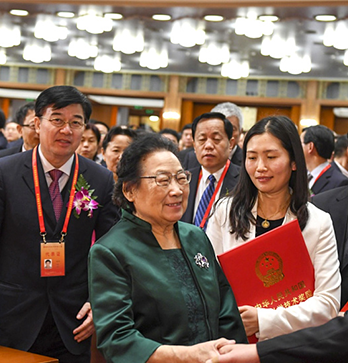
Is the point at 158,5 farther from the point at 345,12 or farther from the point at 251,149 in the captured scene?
the point at 251,149

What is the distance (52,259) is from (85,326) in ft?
1.07

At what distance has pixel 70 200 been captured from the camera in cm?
262

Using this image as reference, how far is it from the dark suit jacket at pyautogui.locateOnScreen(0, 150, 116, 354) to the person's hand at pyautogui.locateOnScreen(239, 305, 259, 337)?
33.1 inches

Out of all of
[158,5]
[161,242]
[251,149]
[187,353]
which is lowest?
[187,353]

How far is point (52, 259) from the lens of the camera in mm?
2529

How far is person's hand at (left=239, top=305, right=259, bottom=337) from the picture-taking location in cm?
213

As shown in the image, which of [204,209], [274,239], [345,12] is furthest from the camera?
[345,12]

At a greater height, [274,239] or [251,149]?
[251,149]

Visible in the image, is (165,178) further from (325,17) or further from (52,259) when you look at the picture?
(325,17)

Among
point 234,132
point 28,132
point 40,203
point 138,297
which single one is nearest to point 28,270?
point 40,203

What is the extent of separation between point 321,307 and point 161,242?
2.21 feet

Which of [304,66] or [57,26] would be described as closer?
[57,26]

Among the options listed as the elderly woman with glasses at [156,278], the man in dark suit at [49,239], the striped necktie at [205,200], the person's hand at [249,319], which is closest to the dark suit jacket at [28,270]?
the man in dark suit at [49,239]

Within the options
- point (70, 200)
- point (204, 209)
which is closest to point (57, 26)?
point (204, 209)
